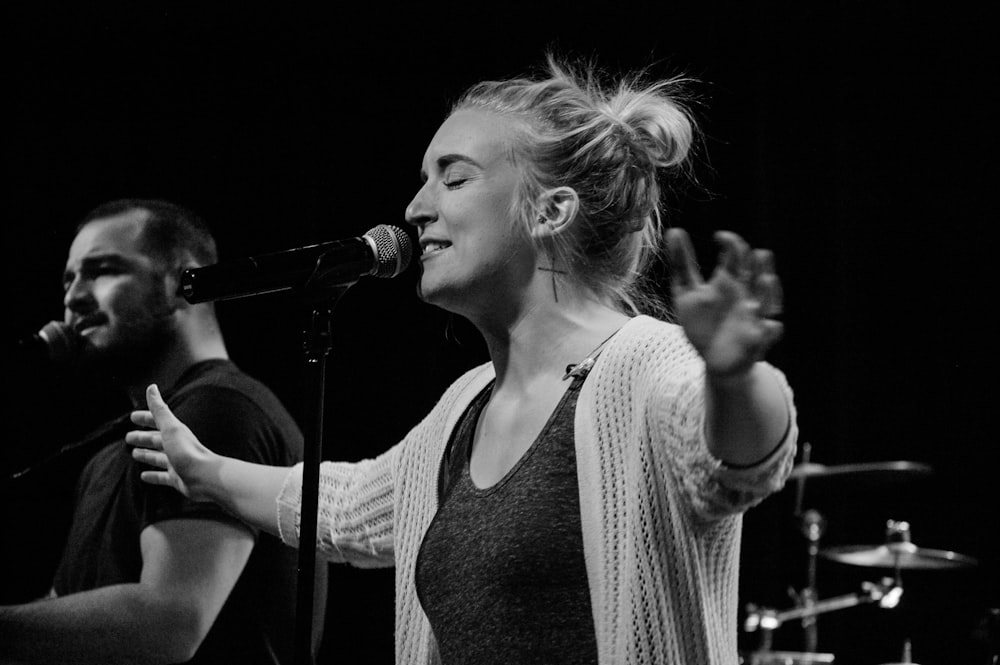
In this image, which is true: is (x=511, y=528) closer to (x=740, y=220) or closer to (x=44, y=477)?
(x=44, y=477)

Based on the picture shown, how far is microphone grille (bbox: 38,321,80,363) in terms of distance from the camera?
7.67 feet

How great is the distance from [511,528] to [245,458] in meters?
0.90

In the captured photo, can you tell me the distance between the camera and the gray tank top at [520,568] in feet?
4.55

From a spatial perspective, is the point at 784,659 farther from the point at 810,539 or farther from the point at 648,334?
the point at 648,334

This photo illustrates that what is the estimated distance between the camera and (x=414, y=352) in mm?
3467

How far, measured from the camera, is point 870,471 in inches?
161

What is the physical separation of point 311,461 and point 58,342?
1151 mm

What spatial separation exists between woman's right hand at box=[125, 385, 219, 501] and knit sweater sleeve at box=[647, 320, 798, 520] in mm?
888

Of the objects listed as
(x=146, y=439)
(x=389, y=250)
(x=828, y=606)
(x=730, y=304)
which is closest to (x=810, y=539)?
(x=828, y=606)

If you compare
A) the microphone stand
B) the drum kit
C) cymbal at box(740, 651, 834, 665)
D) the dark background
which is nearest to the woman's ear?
the microphone stand

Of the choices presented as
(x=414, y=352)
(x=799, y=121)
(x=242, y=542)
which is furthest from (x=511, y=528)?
(x=799, y=121)

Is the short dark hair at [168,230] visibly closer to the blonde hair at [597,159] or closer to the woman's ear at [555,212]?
the blonde hair at [597,159]

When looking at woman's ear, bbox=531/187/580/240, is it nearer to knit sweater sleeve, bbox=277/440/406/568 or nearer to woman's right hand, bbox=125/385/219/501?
knit sweater sleeve, bbox=277/440/406/568

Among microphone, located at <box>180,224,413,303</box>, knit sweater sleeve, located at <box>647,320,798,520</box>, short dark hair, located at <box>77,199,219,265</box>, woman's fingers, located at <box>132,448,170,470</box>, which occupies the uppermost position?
short dark hair, located at <box>77,199,219,265</box>
